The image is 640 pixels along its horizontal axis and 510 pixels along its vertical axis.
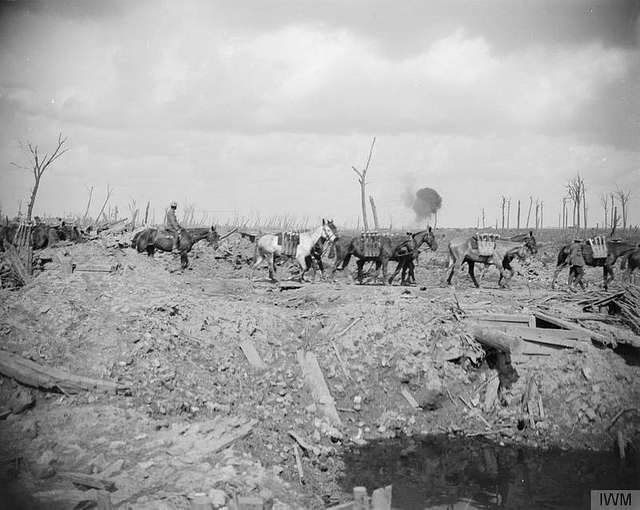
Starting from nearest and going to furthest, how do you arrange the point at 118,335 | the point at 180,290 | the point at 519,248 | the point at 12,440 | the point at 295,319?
the point at 12,440 → the point at 118,335 → the point at 295,319 → the point at 180,290 → the point at 519,248

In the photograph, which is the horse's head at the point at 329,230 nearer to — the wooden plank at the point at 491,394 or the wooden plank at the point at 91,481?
the wooden plank at the point at 491,394

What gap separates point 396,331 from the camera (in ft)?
34.9

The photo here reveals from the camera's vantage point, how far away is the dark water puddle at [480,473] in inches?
276

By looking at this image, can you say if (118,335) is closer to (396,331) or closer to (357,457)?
(357,457)

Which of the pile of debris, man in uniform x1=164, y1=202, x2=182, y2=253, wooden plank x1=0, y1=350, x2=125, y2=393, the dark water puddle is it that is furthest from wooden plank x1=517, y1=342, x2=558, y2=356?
man in uniform x1=164, y1=202, x2=182, y2=253

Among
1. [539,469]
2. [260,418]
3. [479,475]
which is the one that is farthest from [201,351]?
[539,469]

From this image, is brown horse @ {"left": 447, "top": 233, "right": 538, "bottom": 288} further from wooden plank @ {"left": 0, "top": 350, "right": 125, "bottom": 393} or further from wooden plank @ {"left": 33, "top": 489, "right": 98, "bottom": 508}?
wooden plank @ {"left": 33, "top": 489, "right": 98, "bottom": 508}

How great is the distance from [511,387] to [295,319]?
473 cm

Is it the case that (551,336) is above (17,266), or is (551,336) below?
below

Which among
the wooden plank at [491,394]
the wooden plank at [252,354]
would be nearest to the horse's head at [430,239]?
the wooden plank at [491,394]

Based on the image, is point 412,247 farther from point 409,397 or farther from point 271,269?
point 409,397

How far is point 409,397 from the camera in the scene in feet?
31.7

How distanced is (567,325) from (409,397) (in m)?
3.78

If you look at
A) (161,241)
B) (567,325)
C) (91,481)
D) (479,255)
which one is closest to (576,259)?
(479,255)
